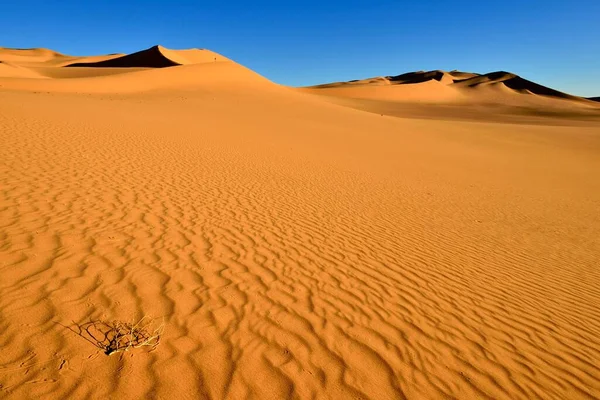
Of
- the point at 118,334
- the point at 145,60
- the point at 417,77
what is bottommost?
the point at 118,334

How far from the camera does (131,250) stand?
193 inches

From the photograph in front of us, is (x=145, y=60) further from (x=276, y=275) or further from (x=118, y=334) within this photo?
(x=118, y=334)

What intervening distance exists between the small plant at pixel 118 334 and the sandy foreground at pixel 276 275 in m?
0.06

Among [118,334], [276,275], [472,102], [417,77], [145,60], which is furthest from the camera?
[417,77]

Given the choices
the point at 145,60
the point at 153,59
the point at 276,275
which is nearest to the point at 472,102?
the point at 153,59

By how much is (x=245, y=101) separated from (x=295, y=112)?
4746mm

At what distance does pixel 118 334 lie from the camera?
10.5 feet

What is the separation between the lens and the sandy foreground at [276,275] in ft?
10.1

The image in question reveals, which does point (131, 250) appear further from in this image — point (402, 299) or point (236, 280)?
point (402, 299)

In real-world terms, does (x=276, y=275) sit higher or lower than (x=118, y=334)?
lower

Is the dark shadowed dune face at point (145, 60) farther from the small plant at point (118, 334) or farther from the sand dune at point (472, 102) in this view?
the small plant at point (118, 334)

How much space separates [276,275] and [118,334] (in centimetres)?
214

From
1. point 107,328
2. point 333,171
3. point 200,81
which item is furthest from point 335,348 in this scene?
point 200,81

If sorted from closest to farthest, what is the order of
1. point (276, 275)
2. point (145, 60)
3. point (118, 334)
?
point (118, 334)
point (276, 275)
point (145, 60)
